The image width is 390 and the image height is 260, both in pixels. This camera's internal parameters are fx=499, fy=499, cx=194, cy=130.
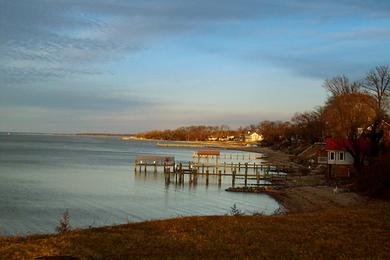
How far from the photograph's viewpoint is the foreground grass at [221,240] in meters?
Result: 10.9

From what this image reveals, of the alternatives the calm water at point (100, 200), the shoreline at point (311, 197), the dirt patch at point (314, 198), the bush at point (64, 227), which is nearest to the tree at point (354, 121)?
the shoreline at point (311, 197)

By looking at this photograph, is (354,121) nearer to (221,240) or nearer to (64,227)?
(64,227)

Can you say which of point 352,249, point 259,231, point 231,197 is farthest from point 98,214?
point 352,249

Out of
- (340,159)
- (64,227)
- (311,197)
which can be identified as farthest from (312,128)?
(64,227)

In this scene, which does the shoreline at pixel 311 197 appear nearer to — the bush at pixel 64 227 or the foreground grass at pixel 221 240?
the foreground grass at pixel 221 240

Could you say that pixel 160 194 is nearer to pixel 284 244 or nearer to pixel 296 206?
pixel 296 206

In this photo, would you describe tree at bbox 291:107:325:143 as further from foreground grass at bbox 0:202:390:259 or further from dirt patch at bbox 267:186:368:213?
foreground grass at bbox 0:202:390:259

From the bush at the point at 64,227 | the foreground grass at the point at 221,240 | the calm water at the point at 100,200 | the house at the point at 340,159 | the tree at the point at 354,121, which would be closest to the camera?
the foreground grass at the point at 221,240

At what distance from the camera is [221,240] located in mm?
12484

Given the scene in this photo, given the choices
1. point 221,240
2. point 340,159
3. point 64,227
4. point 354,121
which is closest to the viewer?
point 221,240

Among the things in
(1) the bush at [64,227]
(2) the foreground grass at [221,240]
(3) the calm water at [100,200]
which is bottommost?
(3) the calm water at [100,200]

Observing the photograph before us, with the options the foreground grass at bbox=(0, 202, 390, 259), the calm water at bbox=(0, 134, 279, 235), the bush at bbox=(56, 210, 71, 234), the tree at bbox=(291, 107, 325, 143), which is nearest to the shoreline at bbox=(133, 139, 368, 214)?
the calm water at bbox=(0, 134, 279, 235)

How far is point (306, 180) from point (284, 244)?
140 ft

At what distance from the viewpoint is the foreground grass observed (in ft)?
35.7
